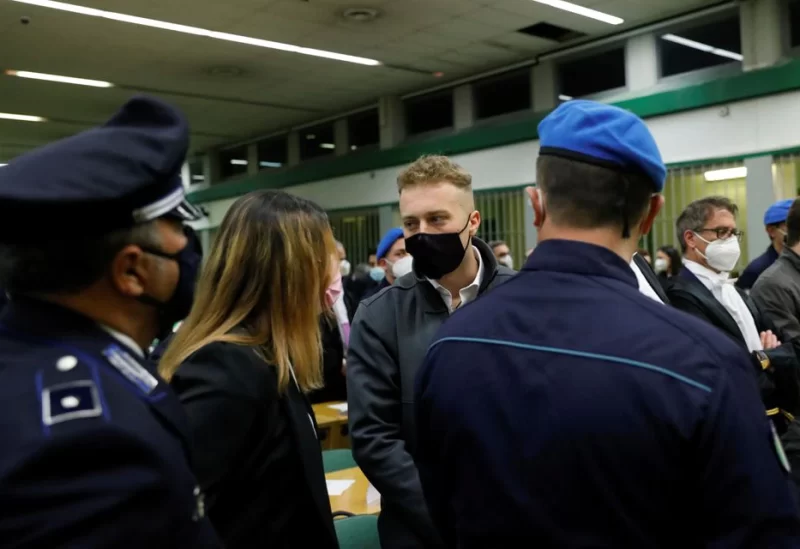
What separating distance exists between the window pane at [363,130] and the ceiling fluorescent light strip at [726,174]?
17.0 ft

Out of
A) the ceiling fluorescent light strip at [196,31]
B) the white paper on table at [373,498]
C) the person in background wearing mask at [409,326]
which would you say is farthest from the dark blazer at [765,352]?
the ceiling fluorescent light strip at [196,31]

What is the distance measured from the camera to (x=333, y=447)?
12.9 feet

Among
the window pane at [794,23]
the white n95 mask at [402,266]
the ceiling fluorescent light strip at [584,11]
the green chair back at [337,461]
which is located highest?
the ceiling fluorescent light strip at [584,11]

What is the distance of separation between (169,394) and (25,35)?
7865 millimetres

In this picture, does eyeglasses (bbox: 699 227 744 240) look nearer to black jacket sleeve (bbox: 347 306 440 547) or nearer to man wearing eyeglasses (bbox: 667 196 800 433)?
man wearing eyeglasses (bbox: 667 196 800 433)

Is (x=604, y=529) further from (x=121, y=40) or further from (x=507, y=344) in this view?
(x=121, y=40)

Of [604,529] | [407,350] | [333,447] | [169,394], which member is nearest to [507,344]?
[604,529]

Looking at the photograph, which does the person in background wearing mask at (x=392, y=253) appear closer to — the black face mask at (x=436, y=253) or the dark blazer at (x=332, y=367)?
the dark blazer at (x=332, y=367)

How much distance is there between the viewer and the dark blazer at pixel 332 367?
4316 mm

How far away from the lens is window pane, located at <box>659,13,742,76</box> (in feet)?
23.5

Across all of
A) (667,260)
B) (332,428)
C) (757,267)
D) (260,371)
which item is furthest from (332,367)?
(667,260)

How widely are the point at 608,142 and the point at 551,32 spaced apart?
736 cm

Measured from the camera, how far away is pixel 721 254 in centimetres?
288

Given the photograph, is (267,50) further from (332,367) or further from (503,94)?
(332,367)
